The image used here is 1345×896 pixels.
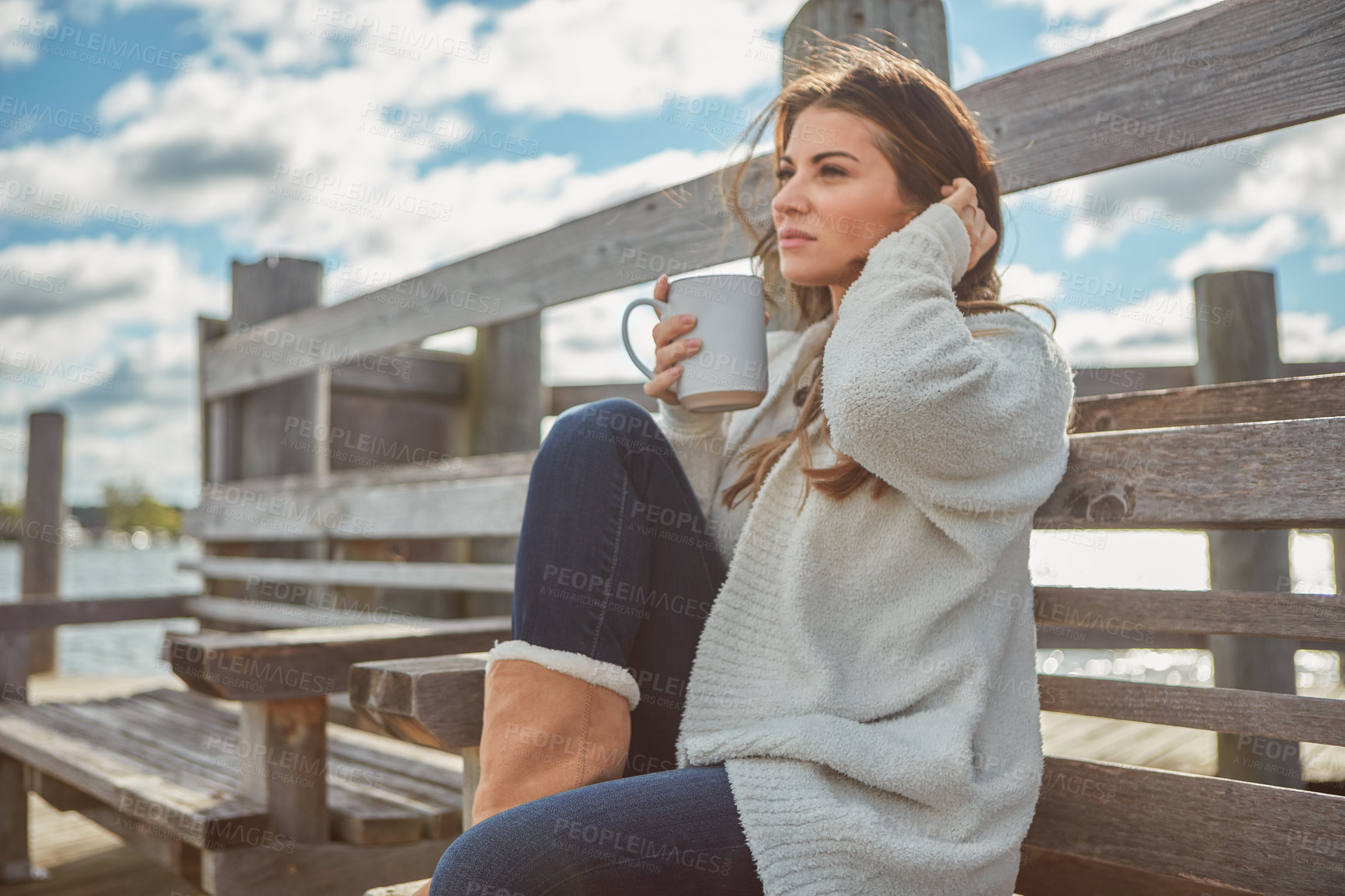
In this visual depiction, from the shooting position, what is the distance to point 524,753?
1.12m

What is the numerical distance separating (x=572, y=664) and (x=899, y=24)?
125 centimetres

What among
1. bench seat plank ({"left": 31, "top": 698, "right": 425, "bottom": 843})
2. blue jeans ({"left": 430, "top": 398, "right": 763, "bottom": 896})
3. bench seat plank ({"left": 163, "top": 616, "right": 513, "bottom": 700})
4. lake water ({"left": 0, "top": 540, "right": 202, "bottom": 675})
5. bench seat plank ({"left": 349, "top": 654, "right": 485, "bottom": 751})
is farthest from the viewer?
lake water ({"left": 0, "top": 540, "right": 202, "bottom": 675})

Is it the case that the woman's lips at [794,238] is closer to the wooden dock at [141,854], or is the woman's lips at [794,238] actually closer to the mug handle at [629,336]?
the mug handle at [629,336]

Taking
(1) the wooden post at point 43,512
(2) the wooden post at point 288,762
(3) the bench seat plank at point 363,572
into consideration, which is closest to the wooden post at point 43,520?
(1) the wooden post at point 43,512

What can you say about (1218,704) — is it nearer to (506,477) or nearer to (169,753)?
(506,477)

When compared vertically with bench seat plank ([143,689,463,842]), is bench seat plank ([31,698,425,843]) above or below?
above

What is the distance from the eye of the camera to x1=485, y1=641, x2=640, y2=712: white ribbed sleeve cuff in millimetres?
1152

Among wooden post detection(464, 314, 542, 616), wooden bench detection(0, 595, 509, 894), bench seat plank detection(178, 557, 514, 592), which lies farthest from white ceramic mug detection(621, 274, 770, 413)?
wooden post detection(464, 314, 542, 616)

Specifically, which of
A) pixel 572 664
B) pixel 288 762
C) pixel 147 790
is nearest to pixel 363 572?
pixel 147 790

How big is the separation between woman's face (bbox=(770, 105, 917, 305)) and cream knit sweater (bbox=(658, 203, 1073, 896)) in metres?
0.08

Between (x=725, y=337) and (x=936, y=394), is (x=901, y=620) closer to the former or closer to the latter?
(x=936, y=394)

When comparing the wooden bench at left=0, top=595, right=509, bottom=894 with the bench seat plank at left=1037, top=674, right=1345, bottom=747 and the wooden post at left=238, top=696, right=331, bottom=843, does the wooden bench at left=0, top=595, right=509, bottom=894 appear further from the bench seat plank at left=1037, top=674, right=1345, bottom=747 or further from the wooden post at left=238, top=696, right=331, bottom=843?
the bench seat plank at left=1037, top=674, right=1345, bottom=747

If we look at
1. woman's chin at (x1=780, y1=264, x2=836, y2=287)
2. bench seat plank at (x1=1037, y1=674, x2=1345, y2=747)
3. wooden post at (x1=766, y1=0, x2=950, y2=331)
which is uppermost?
wooden post at (x1=766, y1=0, x2=950, y2=331)

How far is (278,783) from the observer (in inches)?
66.1
